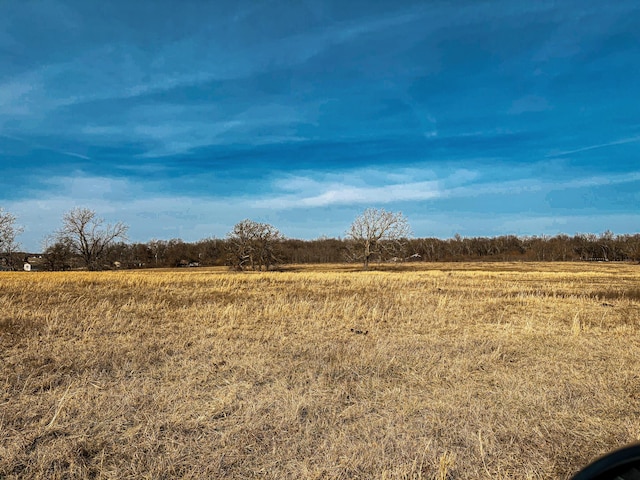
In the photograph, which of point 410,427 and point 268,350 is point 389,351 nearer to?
point 268,350

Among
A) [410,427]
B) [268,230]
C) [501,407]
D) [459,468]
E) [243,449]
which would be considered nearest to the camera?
[459,468]

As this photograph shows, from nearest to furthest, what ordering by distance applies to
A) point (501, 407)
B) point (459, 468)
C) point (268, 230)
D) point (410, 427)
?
point (459, 468) < point (410, 427) < point (501, 407) < point (268, 230)

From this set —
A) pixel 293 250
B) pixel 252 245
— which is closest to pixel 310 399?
pixel 252 245

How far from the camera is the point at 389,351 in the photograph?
7.96m

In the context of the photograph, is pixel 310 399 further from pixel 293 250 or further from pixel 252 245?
pixel 293 250

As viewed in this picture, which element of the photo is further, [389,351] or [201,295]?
[201,295]

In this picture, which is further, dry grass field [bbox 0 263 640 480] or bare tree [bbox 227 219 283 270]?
bare tree [bbox 227 219 283 270]

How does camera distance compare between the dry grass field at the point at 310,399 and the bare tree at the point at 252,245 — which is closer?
the dry grass field at the point at 310,399

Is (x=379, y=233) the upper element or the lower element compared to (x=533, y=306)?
upper

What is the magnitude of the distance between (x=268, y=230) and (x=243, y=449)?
Result: 50.3 meters

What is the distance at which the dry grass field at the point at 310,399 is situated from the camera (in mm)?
3752

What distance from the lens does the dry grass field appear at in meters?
3.75

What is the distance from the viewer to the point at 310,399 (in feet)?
17.3

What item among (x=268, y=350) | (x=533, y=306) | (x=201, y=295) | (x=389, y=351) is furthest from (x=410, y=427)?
(x=201, y=295)
